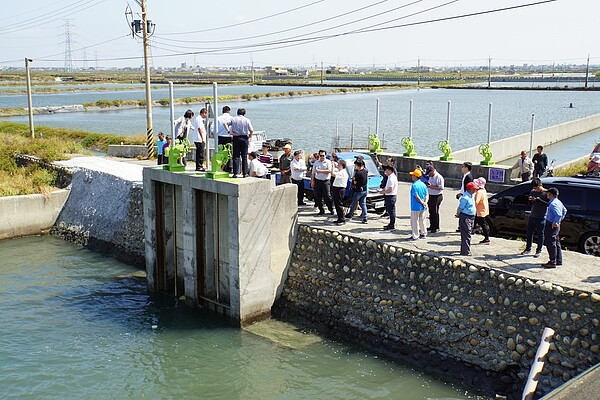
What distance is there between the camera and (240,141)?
16.7m

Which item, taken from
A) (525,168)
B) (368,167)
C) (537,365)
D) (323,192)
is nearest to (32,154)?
(368,167)

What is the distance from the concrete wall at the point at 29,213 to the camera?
24.2 metres

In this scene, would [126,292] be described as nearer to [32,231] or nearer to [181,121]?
[181,121]

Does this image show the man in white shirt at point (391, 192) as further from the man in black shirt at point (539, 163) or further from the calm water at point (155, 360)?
the man in black shirt at point (539, 163)

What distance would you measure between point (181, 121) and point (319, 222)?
5.65 m

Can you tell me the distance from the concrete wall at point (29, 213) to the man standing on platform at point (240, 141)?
39.0 feet

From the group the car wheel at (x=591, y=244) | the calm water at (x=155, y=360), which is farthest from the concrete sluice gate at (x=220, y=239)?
the car wheel at (x=591, y=244)

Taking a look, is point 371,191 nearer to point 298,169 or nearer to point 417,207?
point 298,169

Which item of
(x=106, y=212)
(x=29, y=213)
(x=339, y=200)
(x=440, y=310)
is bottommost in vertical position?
(x=29, y=213)

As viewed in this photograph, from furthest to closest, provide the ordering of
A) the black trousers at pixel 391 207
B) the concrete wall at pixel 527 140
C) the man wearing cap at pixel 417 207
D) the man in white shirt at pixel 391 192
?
the concrete wall at pixel 527 140
the black trousers at pixel 391 207
the man in white shirt at pixel 391 192
the man wearing cap at pixel 417 207

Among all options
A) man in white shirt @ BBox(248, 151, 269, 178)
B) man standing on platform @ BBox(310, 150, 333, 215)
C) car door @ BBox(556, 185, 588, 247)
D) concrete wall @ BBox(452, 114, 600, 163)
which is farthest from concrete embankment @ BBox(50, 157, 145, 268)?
concrete wall @ BBox(452, 114, 600, 163)

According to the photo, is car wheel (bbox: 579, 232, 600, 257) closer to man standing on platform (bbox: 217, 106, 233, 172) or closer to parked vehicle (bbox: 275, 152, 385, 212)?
parked vehicle (bbox: 275, 152, 385, 212)

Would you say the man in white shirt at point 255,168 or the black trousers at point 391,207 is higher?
the man in white shirt at point 255,168

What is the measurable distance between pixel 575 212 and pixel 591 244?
2.47ft
